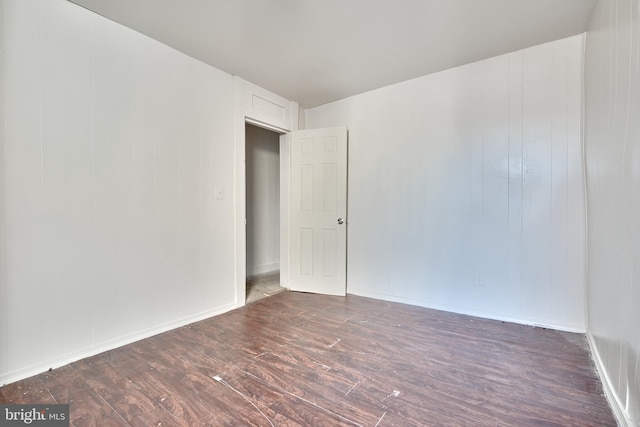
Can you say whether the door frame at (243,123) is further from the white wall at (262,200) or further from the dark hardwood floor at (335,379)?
the white wall at (262,200)

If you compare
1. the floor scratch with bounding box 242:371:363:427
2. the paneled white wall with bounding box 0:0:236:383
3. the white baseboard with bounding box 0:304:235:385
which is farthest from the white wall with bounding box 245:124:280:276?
the floor scratch with bounding box 242:371:363:427

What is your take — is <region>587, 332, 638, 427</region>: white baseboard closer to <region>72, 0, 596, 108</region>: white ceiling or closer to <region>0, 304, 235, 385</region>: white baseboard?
<region>72, 0, 596, 108</region>: white ceiling

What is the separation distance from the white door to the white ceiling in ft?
3.01

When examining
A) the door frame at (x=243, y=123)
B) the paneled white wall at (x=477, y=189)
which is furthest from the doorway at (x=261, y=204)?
the paneled white wall at (x=477, y=189)

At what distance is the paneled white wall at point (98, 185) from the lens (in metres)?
1.80

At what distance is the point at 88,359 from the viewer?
203 cm

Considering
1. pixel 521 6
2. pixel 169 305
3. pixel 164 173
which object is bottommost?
pixel 169 305

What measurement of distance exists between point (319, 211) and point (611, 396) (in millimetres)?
2893

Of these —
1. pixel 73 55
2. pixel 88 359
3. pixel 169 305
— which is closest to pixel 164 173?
pixel 73 55

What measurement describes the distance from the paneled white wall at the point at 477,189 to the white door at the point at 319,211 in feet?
0.56

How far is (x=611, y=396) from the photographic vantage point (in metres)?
1.56

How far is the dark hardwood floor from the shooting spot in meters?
1.47

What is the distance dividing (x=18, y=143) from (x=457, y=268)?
374cm

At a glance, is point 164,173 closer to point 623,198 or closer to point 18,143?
point 18,143
